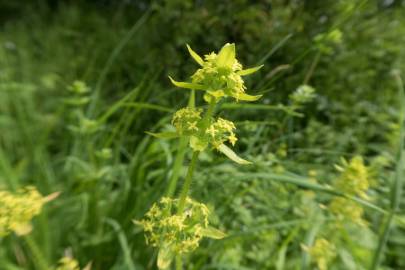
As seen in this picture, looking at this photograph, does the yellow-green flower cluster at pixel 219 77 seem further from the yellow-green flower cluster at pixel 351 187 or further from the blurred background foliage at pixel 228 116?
the yellow-green flower cluster at pixel 351 187

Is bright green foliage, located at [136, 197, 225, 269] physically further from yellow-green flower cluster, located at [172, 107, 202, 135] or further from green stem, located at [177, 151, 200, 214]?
yellow-green flower cluster, located at [172, 107, 202, 135]

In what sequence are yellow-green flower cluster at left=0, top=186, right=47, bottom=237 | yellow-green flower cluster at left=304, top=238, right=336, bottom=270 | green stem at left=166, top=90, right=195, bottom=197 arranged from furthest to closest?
yellow-green flower cluster at left=304, top=238, right=336, bottom=270, green stem at left=166, top=90, right=195, bottom=197, yellow-green flower cluster at left=0, top=186, right=47, bottom=237

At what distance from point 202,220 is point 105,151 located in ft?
3.10

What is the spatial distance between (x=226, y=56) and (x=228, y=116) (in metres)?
0.82

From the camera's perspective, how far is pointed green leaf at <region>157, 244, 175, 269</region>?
39.7 inches

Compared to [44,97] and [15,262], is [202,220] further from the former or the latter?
[44,97]

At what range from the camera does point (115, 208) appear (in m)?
2.02

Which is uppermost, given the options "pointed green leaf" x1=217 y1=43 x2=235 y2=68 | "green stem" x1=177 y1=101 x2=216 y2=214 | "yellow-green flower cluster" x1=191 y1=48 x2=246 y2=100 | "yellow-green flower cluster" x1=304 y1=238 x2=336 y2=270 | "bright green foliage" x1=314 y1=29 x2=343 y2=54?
"bright green foliage" x1=314 y1=29 x2=343 y2=54

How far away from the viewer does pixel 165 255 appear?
1.02 m

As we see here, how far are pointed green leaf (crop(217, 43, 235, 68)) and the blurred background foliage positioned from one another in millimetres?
569

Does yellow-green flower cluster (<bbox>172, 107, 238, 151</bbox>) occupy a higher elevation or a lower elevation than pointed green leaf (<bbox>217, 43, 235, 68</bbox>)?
lower

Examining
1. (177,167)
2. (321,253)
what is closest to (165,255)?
(177,167)

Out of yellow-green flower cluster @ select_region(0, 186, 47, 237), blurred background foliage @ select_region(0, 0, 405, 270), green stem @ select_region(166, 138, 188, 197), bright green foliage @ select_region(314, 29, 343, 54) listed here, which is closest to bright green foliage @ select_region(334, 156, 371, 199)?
blurred background foliage @ select_region(0, 0, 405, 270)

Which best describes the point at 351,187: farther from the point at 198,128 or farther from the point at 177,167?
the point at 198,128
